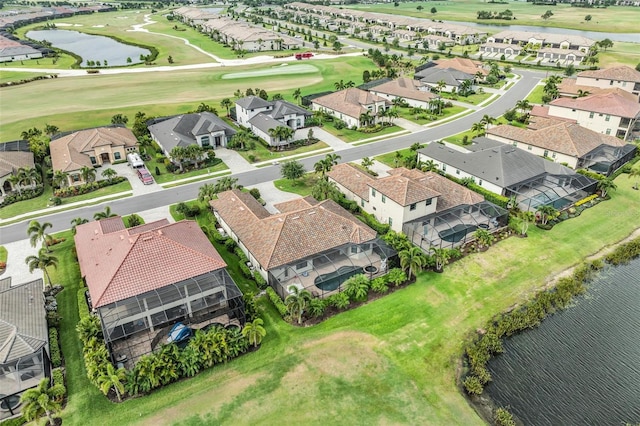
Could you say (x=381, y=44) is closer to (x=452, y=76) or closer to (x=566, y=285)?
(x=452, y=76)

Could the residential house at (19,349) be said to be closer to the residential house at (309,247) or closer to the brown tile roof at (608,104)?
the residential house at (309,247)

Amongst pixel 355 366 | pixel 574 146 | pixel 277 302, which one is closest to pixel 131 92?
pixel 277 302

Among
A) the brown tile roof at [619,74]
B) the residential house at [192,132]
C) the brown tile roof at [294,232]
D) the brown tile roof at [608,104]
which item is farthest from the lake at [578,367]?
the brown tile roof at [619,74]

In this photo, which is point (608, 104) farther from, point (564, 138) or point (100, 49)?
point (100, 49)

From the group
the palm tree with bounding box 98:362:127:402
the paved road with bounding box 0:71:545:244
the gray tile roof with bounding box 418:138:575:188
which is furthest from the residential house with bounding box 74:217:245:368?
the gray tile roof with bounding box 418:138:575:188

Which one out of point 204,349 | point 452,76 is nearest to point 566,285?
point 204,349

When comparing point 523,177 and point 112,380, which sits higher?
point 523,177
